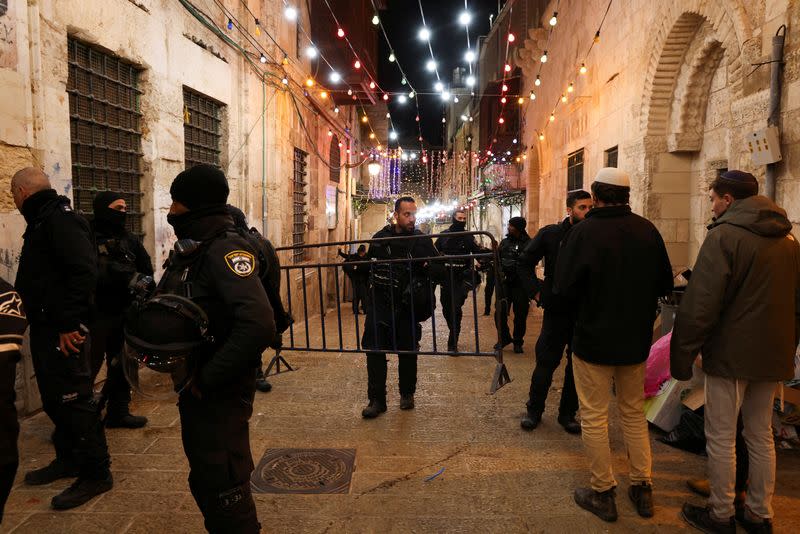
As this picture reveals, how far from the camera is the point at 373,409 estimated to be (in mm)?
4762

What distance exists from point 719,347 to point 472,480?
1689 millimetres

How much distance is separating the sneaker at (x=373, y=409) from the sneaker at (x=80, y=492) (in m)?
1.98

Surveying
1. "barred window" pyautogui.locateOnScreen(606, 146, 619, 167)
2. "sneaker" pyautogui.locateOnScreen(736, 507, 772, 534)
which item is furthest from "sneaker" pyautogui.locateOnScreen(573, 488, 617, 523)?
"barred window" pyautogui.locateOnScreen(606, 146, 619, 167)

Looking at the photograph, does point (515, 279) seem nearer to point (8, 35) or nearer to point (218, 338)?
point (218, 338)

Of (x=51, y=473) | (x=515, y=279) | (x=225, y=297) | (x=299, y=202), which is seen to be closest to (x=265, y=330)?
(x=225, y=297)

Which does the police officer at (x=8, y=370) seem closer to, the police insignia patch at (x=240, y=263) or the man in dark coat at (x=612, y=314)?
the police insignia patch at (x=240, y=263)

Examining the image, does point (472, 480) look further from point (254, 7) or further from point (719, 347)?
point (254, 7)

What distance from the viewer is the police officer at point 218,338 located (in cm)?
219

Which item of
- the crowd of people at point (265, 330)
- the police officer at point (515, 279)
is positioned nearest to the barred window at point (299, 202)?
the police officer at point (515, 279)

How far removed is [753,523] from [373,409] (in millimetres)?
2772

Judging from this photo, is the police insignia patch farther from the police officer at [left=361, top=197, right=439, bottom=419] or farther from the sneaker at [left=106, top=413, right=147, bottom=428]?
the sneaker at [left=106, top=413, right=147, bottom=428]

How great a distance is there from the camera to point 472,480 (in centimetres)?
361

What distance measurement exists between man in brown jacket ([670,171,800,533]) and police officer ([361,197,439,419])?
224 cm

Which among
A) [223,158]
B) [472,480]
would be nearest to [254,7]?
[223,158]
